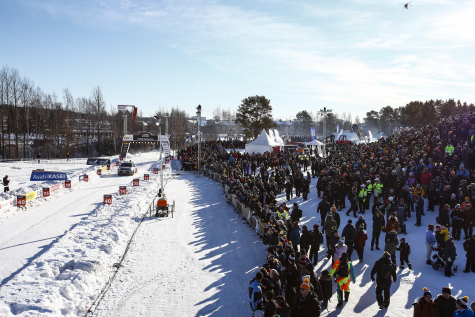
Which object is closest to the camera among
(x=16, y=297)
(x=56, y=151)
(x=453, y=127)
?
(x=16, y=297)

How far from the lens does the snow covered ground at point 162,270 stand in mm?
8528

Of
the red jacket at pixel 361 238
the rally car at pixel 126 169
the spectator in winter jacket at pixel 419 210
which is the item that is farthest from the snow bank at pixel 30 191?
the spectator in winter jacket at pixel 419 210

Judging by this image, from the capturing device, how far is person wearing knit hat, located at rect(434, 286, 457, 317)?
6375 millimetres

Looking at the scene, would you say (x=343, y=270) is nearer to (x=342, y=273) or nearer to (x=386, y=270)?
(x=342, y=273)

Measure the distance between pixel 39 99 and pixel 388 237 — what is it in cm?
9154

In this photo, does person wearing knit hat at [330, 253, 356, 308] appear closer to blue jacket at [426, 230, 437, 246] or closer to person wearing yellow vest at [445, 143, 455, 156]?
blue jacket at [426, 230, 437, 246]

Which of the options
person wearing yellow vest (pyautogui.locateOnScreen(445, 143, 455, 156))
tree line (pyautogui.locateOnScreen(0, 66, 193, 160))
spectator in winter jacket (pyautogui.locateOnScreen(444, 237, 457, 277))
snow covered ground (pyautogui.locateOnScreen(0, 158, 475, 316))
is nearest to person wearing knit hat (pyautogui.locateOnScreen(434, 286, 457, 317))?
snow covered ground (pyautogui.locateOnScreen(0, 158, 475, 316))

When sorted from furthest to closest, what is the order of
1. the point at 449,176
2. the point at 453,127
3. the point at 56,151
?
the point at 56,151 → the point at 453,127 → the point at 449,176

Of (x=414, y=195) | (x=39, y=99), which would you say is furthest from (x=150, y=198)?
(x=39, y=99)

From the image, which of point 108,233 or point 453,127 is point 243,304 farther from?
point 453,127

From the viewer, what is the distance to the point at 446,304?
21.1ft

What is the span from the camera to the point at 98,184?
96.0 ft

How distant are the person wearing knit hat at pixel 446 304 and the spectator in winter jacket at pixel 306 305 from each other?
2521 millimetres

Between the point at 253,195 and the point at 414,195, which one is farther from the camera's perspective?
the point at 253,195
